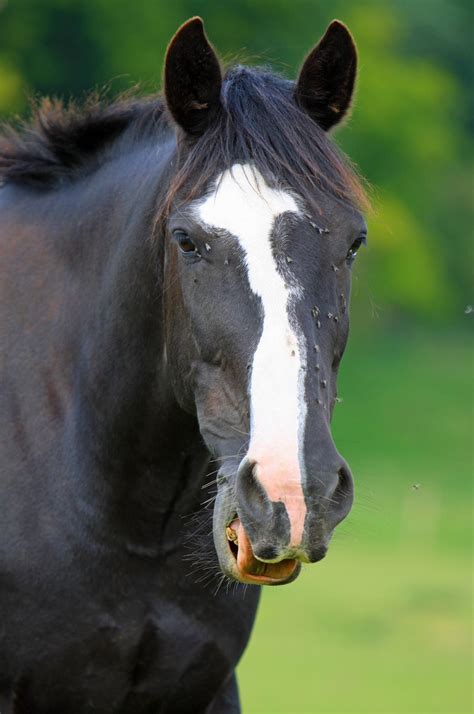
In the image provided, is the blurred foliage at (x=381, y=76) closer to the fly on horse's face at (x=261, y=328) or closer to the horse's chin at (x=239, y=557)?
the fly on horse's face at (x=261, y=328)

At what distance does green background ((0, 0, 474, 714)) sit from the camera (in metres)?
12.4

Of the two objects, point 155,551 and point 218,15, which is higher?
point 155,551

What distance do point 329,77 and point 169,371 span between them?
3.45 feet

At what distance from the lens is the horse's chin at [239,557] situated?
12.3 ft

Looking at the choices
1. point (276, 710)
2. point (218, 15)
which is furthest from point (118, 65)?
point (276, 710)

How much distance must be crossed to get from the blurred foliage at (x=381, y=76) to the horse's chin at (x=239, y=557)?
16.4m

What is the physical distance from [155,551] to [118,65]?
19081 millimetres

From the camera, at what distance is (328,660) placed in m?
12.5

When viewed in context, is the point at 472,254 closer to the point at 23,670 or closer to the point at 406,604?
the point at 406,604

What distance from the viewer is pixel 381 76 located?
1108 inches

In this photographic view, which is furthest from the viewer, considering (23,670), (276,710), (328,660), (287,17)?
(287,17)

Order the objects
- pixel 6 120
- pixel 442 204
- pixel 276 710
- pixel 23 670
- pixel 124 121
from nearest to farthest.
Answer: pixel 23 670 < pixel 124 121 < pixel 6 120 < pixel 276 710 < pixel 442 204

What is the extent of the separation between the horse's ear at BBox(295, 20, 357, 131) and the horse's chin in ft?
4.21

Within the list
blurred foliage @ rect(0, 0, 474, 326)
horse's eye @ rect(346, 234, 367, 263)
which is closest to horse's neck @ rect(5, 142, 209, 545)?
horse's eye @ rect(346, 234, 367, 263)
